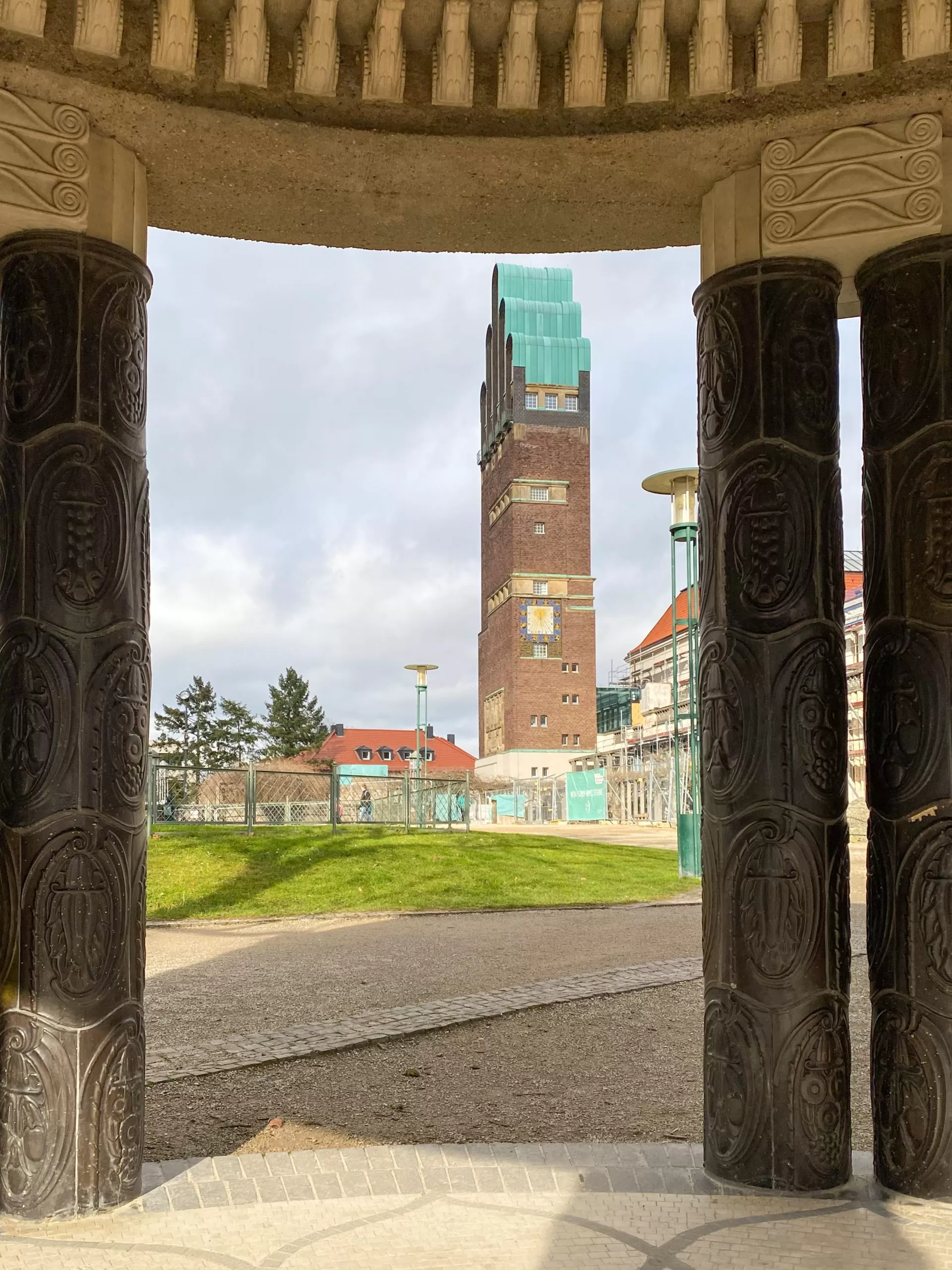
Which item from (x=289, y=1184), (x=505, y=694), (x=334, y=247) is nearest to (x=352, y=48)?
(x=334, y=247)

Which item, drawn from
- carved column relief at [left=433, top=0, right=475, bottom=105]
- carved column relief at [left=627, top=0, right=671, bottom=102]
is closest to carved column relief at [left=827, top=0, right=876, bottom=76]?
carved column relief at [left=627, top=0, right=671, bottom=102]

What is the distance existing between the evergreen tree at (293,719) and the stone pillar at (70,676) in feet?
262

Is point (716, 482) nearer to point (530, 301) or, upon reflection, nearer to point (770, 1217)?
point (770, 1217)

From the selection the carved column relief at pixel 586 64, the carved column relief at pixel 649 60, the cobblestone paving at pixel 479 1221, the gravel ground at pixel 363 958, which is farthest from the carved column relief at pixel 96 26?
the gravel ground at pixel 363 958

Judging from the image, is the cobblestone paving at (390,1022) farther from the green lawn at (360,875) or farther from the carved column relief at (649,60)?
the green lawn at (360,875)

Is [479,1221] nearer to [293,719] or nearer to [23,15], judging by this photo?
[23,15]

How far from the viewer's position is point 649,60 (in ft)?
15.8

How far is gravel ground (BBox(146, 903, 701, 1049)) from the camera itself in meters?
10.2

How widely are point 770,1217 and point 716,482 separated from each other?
9.40ft

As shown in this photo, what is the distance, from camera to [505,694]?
86.0 m

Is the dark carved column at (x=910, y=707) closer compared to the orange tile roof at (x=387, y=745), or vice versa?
the dark carved column at (x=910, y=707)

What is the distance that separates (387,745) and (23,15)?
96.4 metres

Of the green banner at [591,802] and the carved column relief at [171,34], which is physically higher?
the carved column relief at [171,34]

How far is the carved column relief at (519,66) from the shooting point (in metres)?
4.75
